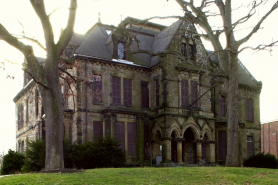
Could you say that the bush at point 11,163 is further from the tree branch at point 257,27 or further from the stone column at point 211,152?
the tree branch at point 257,27

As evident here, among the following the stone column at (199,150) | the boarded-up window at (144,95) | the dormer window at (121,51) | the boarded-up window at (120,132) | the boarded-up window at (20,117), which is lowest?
the stone column at (199,150)

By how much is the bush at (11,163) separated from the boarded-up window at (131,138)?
7.33 meters

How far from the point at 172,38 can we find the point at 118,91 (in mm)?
5633

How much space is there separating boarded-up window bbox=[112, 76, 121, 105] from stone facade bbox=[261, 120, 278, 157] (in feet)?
98.4

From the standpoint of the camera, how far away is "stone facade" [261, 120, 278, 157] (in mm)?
50062

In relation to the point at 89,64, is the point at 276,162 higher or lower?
lower

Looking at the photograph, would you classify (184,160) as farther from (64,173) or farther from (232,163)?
(64,173)

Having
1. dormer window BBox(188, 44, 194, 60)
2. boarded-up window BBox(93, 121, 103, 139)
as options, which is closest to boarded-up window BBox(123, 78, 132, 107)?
boarded-up window BBox(93, 121, 103, 139)

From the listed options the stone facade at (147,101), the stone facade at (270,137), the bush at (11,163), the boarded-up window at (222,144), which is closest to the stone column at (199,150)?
the stone facade at (147,101)

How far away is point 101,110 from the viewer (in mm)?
26094

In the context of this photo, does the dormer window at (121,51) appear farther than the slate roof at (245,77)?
No

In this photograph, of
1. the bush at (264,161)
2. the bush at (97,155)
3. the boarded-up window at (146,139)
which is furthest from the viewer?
the boarded-up window at (146,139)

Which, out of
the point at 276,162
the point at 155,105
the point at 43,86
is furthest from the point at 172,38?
the point at 43,86

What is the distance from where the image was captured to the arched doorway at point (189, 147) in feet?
94.3
